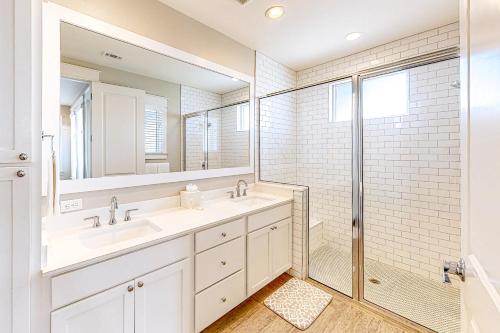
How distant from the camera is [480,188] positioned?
595 mm

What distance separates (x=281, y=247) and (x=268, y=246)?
0.76 feet

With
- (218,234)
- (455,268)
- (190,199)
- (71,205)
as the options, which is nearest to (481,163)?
(455,268)

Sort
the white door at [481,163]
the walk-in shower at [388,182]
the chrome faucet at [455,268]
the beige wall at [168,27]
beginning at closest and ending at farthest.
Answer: the white door at [481,163] → the chrome faucet at [455,268] → the beige wall at [168,27] → the walk-in shower at [388,182]

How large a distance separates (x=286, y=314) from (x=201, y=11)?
2728 mm

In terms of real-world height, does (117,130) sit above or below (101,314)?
above

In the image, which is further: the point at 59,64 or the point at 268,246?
the point at 268,246

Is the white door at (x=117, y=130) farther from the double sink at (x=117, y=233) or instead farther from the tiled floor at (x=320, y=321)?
the tiled floor at (x=320, y=321)

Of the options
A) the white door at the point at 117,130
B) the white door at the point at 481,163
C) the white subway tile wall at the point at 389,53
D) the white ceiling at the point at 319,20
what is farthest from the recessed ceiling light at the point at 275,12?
the white door at the point at 481,163

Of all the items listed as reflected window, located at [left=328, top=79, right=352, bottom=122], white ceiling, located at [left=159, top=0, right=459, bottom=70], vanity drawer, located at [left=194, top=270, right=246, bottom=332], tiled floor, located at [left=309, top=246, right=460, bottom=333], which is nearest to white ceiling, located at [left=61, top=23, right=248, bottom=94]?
white ceiling, located at [left=159, top=0, right=459, bottom=70]

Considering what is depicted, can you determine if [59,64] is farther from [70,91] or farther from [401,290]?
[401,290]

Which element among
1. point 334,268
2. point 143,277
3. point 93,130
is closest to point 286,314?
point 334,268

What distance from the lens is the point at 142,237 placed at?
1.33m

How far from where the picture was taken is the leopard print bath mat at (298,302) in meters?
1.79

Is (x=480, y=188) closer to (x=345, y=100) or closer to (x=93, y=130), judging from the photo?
(x=93, y=130)
